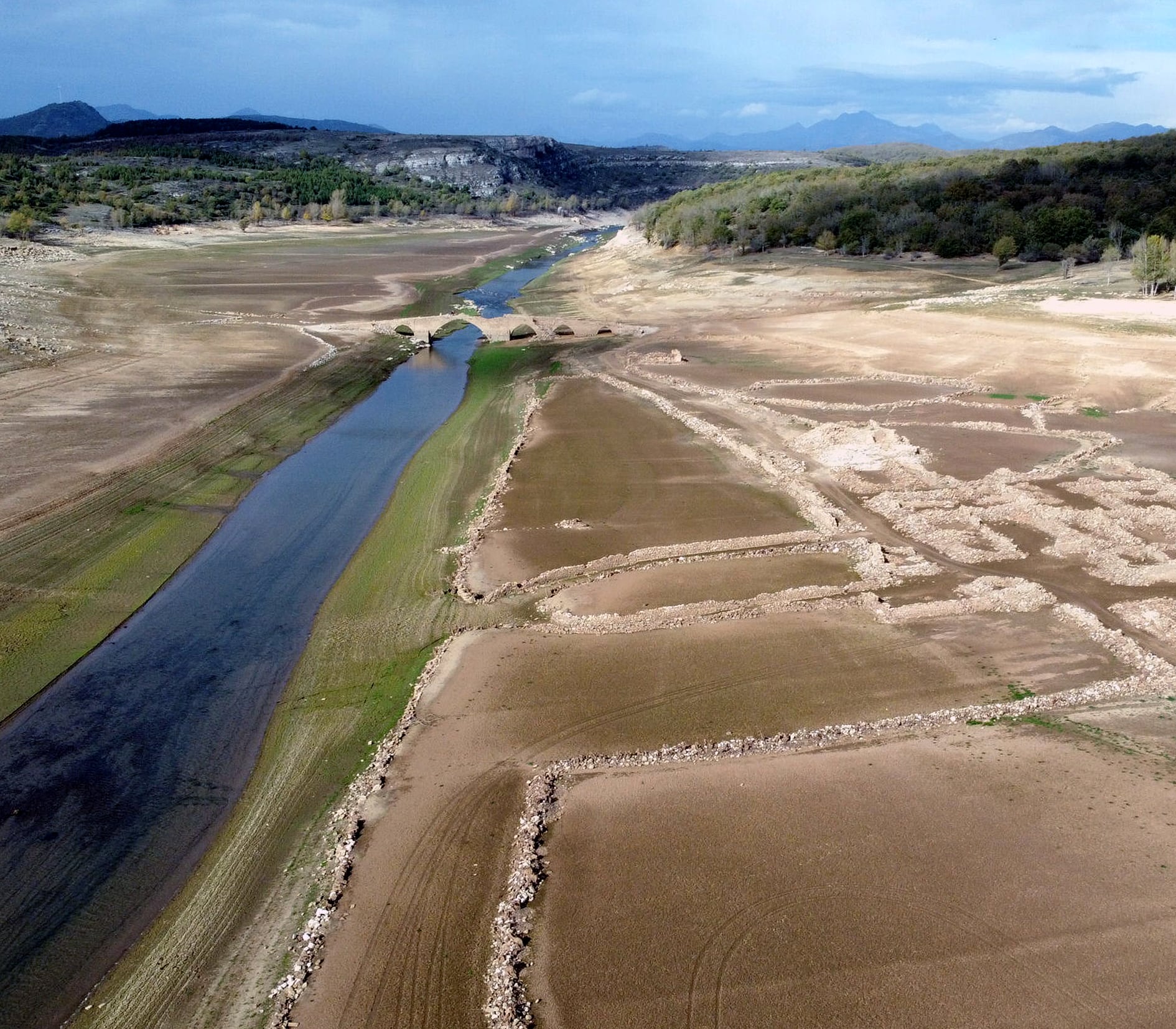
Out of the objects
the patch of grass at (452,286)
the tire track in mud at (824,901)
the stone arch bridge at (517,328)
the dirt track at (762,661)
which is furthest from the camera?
the patch of grass at (452,286)

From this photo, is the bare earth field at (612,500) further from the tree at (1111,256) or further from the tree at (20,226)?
the tree at (20,226)

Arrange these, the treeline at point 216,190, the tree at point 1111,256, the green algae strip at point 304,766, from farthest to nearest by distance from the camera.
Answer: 1. the treeline at point 216,190
2. the tree at point 1111,256
3. the green algae strip at point 304,766

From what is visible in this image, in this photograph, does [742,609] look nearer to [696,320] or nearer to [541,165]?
[696,320]

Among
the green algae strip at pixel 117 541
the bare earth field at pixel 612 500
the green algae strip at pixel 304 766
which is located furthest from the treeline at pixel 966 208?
the green algae strip at pixel 304 766

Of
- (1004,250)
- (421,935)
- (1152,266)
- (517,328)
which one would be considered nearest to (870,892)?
(421,935)

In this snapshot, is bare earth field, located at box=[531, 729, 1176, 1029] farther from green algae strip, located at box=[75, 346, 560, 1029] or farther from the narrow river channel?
the narrow river channel

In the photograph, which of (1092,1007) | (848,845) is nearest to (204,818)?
(848,845)
